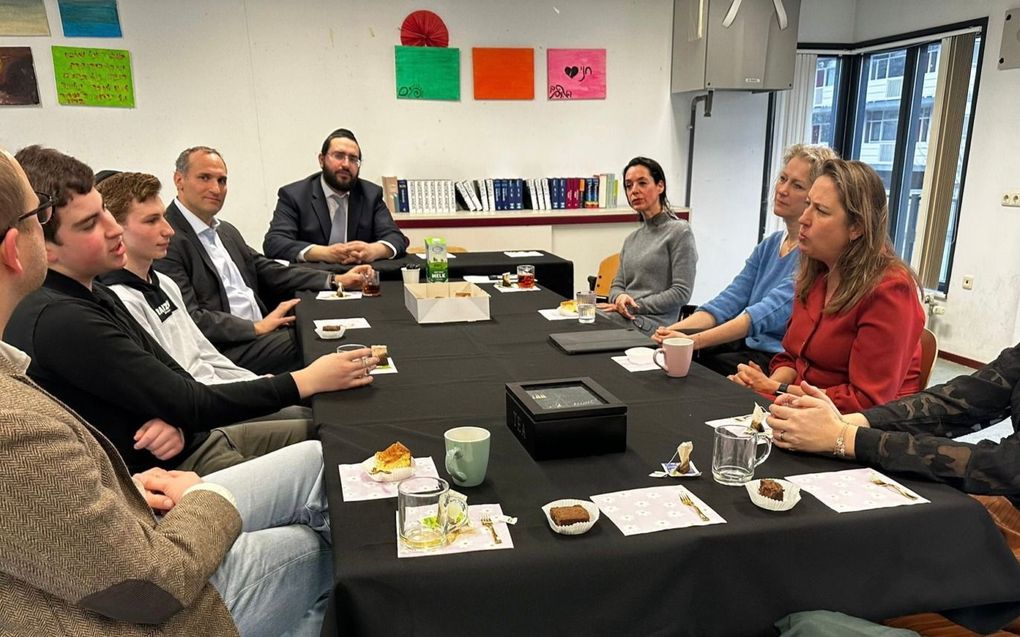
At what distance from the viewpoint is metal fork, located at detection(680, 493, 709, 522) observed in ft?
3.62

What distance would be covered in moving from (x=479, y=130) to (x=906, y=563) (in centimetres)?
445

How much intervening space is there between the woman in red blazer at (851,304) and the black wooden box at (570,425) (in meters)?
0.62

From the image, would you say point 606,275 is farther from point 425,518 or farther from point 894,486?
point 425,518

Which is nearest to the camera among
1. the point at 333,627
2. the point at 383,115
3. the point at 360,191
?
the point at 333,627

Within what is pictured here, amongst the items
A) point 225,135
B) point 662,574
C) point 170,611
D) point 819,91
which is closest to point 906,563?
point 662,574

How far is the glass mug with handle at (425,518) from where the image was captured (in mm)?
1036

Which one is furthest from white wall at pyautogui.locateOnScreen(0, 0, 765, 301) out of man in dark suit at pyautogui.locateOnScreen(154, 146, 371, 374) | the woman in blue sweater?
the woman in blue sweater

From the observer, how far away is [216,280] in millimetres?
2797

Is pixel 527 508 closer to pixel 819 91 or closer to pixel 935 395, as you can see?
pixel 935 395

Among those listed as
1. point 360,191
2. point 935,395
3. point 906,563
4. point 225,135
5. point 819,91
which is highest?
point 819,91

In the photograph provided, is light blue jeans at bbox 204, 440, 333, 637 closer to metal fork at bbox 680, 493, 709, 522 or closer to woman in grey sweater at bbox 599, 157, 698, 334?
metal fork at bbox 680, 493, 709, 522

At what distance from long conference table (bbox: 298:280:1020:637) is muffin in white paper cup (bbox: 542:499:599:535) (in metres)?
0.01

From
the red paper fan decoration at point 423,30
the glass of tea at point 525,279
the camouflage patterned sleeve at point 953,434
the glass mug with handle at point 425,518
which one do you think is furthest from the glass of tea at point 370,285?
the red paper fan decoration at point 423,30

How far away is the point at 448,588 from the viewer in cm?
98
